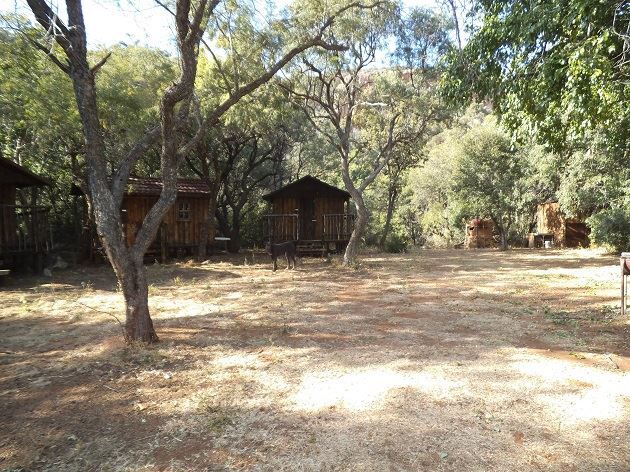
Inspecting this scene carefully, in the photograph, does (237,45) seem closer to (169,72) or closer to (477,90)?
(169,72)

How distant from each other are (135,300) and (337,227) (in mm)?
15237

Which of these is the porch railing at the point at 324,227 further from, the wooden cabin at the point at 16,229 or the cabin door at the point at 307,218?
the wooden cabin at the point at 16,229

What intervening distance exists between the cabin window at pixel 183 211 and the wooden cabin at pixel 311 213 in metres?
4.05

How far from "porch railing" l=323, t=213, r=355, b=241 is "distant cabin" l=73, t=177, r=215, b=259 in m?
6.04

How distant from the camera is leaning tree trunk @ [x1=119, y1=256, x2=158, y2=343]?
5617 mm

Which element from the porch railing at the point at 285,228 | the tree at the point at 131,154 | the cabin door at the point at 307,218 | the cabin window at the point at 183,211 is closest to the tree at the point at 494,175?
the cabin door at the point at 307,218

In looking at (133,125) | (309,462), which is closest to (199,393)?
(309,462)

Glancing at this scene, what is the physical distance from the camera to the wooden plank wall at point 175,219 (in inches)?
700

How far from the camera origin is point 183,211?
19062 mm

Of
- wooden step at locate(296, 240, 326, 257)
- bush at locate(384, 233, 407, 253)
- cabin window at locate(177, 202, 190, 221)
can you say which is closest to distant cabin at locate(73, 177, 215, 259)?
cabin window at locate(177, 202, 190, 221)

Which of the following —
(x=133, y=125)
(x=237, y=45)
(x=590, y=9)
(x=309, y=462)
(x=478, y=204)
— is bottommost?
(x=309, y=462)

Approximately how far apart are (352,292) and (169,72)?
11.2m

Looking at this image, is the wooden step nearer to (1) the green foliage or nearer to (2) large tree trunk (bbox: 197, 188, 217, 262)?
(2) large tree trunk (bbox: 197, 188, 217, 262)

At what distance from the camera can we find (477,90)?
734 cm
